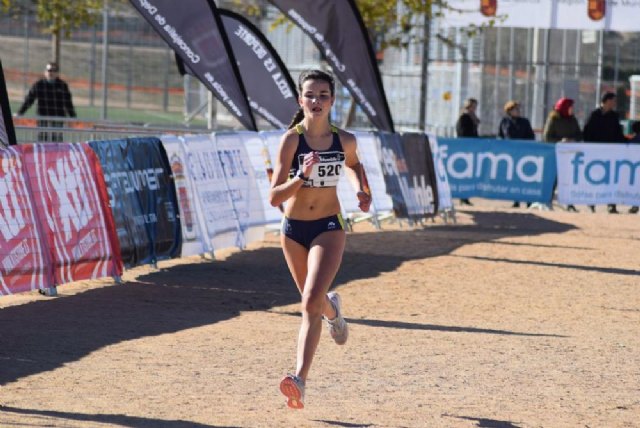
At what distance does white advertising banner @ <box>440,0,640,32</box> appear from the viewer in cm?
2867

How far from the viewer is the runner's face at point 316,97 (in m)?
8.48

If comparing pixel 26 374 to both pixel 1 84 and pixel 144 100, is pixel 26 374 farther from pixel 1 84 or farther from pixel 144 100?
pixel 144 100

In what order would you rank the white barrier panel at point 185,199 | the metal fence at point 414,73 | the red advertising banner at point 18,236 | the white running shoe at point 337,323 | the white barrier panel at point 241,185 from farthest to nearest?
the metal fence at point 414,73, the white barrier panel at point 241,185, the white barrier panel at point 185,199, the red advertising banner at point 18,236, the white running shoe at point 337,323

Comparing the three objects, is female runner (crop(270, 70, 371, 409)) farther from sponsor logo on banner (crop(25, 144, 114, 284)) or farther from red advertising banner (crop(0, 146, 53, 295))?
sponsor logo on banner (crop(25, 144, 114, 284))

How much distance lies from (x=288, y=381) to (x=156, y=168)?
717 centimetres

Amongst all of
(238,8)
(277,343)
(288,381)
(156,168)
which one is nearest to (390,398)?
(288,381)

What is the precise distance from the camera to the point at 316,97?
27.9 feet

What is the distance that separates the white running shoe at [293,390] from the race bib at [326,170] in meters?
1.35

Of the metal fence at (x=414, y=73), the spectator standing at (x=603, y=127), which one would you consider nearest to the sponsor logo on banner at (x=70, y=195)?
the spectator standing at (x=603, y=127)

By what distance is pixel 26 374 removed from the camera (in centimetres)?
902

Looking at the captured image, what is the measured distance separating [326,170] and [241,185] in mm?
8258

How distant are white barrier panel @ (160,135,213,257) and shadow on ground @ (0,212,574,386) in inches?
10.4

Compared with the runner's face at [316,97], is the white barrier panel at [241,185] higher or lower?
lower

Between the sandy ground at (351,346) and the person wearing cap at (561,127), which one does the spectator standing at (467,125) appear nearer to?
the person wearing cap at (561,127)
